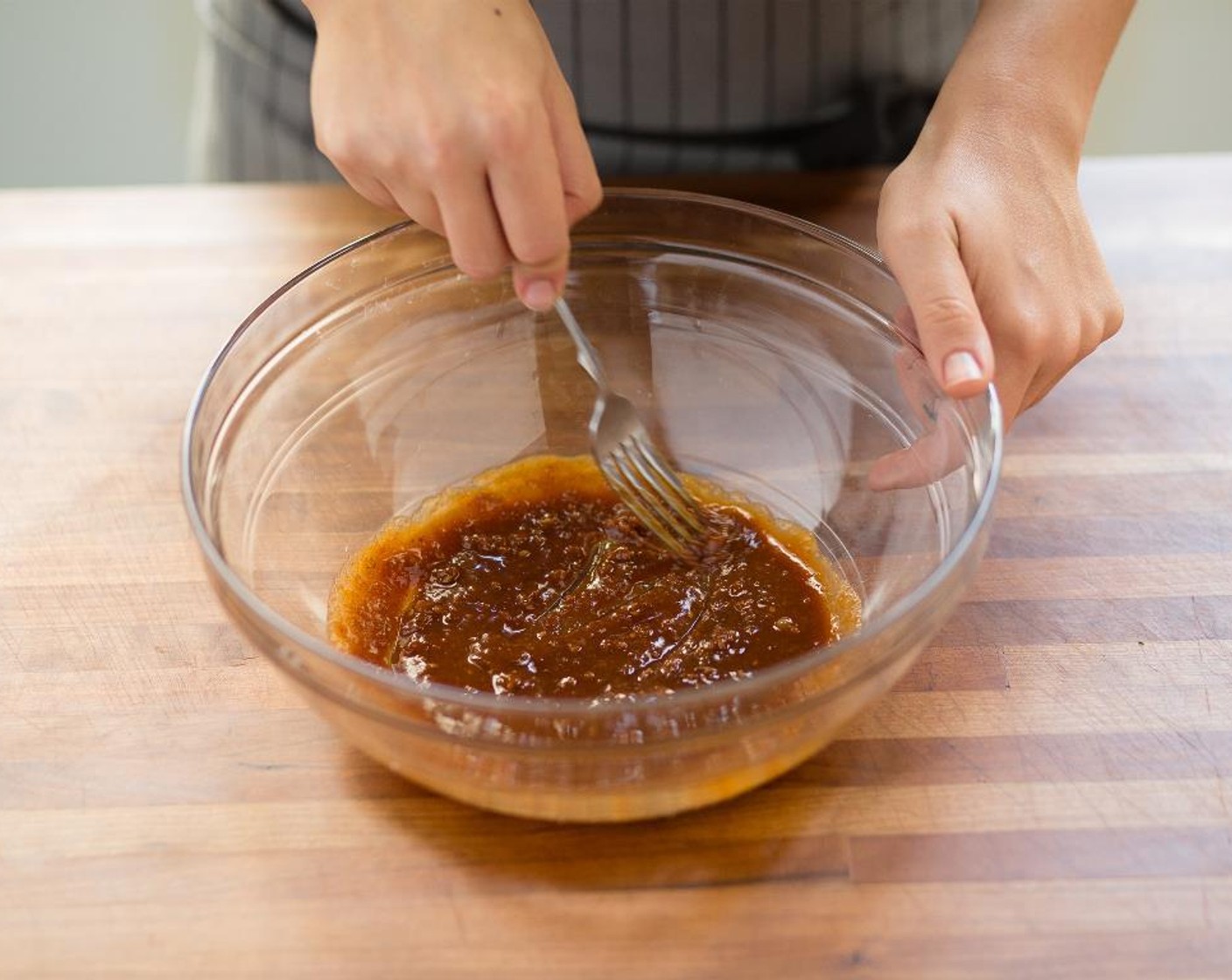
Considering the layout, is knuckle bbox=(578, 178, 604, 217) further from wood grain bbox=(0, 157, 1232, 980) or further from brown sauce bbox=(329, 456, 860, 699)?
wood grain bbox=(0, 157, 1232, 980)

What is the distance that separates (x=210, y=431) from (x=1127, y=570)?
2.64ft

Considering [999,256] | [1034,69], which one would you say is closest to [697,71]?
[1034,69]

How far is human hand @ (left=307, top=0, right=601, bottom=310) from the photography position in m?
0.99

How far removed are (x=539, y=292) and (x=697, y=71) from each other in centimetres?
66

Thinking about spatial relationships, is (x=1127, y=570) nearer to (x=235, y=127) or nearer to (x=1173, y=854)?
(x=1173, y=854)

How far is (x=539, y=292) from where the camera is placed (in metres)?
1.06

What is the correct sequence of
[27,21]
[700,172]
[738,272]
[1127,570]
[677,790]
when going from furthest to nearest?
[27,21]
[700,172]
[738,272]
[1127,570]
[677,790]

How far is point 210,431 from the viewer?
3.71ft

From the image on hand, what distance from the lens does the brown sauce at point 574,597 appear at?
1.05 m

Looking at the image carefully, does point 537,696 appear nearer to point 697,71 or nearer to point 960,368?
point 960,368

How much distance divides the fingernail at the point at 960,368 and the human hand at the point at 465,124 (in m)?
0.31

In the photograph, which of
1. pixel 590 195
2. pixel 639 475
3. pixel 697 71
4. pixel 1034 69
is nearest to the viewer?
pixel 590 195

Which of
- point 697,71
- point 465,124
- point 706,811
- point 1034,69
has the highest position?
point 465,124

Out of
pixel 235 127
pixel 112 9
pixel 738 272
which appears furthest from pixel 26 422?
pixel 112 9
